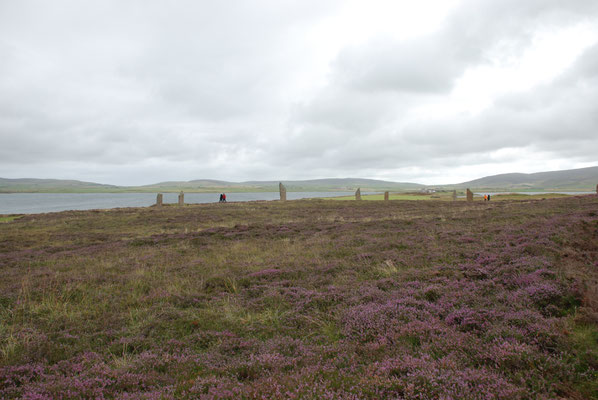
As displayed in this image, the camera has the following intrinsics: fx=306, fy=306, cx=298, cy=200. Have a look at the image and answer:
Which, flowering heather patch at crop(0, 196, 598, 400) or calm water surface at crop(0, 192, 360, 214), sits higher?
calm water surface at crop(0, 192, 360, 214)

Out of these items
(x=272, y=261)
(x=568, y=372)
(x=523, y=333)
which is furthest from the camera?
(x=272, y=261)

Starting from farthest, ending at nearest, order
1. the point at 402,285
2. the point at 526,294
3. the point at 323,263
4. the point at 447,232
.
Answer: the point at 447,232 → the point at 323,263 → the point at 402,285 → the point at 526,294

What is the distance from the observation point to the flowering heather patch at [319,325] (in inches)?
150

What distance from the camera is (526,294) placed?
5992 millimetres

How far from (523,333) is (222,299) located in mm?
6333

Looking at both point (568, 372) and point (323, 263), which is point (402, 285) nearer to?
point (323, 263)

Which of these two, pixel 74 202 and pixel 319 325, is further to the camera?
pixel 74 202

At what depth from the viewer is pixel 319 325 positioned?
600 centimetres

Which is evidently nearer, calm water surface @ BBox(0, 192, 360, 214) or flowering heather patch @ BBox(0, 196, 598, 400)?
flowering heather patch @ BBox(0, 196, 598, 400)

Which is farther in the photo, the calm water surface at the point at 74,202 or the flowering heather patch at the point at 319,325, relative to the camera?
the calm water surface at the point at 74,202

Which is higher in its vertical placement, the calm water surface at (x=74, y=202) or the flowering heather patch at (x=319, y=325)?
the calm water surface at (x=74, y=202)

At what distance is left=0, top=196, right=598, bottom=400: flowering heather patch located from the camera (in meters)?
3.82

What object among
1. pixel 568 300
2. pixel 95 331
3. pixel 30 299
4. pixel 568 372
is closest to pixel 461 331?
pixel 568 372

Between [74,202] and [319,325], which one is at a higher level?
[74,202]
